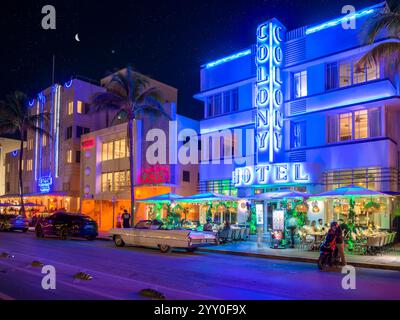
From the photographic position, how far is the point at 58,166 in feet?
159

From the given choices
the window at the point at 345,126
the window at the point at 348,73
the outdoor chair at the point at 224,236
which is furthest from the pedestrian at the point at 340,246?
the window at the point at 348,73

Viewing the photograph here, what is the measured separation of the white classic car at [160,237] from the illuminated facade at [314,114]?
748cm

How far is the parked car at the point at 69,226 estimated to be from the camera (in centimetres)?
2789

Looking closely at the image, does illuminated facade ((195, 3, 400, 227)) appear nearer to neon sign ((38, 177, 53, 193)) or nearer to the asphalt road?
the asphalt road

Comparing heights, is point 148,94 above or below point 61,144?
above

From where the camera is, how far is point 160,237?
2066cm

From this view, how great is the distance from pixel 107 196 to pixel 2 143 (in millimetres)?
39919

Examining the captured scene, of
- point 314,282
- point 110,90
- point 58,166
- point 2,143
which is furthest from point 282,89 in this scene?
point 2,143

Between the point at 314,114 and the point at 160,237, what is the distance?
12.3m

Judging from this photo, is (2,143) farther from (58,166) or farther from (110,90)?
(110,90)

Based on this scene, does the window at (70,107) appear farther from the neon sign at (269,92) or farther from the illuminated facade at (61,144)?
the neon sign at (269,92)

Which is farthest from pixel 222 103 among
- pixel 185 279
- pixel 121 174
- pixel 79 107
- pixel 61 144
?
pixel 61 144

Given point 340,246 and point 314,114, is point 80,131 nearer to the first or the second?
point 314,114

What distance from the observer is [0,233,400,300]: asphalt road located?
395 inches
